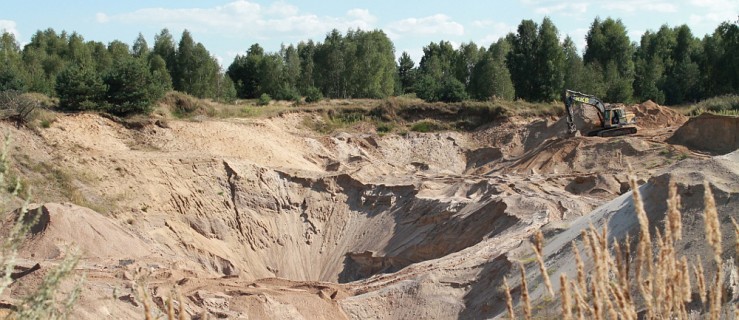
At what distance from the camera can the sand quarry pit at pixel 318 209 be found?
17.7 m

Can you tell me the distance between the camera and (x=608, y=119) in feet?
115

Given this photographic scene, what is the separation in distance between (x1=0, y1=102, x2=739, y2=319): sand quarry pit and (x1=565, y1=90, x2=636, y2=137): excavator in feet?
3.23

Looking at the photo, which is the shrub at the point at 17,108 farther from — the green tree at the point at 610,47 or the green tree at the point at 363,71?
the green tree at the point at 610,47

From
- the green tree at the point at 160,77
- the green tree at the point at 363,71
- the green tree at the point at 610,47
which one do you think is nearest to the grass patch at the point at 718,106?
the green tree at the point at 610,47

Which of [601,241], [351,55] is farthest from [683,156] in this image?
[351,55]

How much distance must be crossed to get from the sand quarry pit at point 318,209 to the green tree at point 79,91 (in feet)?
4.77

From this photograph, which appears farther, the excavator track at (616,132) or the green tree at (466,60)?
the green tree at (466,60)

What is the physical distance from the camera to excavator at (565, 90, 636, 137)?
34.8 metres

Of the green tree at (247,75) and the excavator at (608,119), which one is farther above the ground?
the excavator at (608,119)

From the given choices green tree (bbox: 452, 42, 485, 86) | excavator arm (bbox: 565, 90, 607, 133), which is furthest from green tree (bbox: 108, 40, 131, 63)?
excavator arm (bbox: 565, 90, 607, 133)

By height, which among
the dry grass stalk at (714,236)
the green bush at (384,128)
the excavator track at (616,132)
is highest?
the dry grass stalk at (714,236)

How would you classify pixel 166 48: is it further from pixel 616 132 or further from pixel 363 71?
pixel 616 132

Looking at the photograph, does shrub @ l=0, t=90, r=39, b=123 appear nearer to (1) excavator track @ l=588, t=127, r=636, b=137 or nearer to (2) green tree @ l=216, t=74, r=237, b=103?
(1) excavator track @ l=588, t=127, r=636, b=137

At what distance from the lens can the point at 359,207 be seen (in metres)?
30.1
